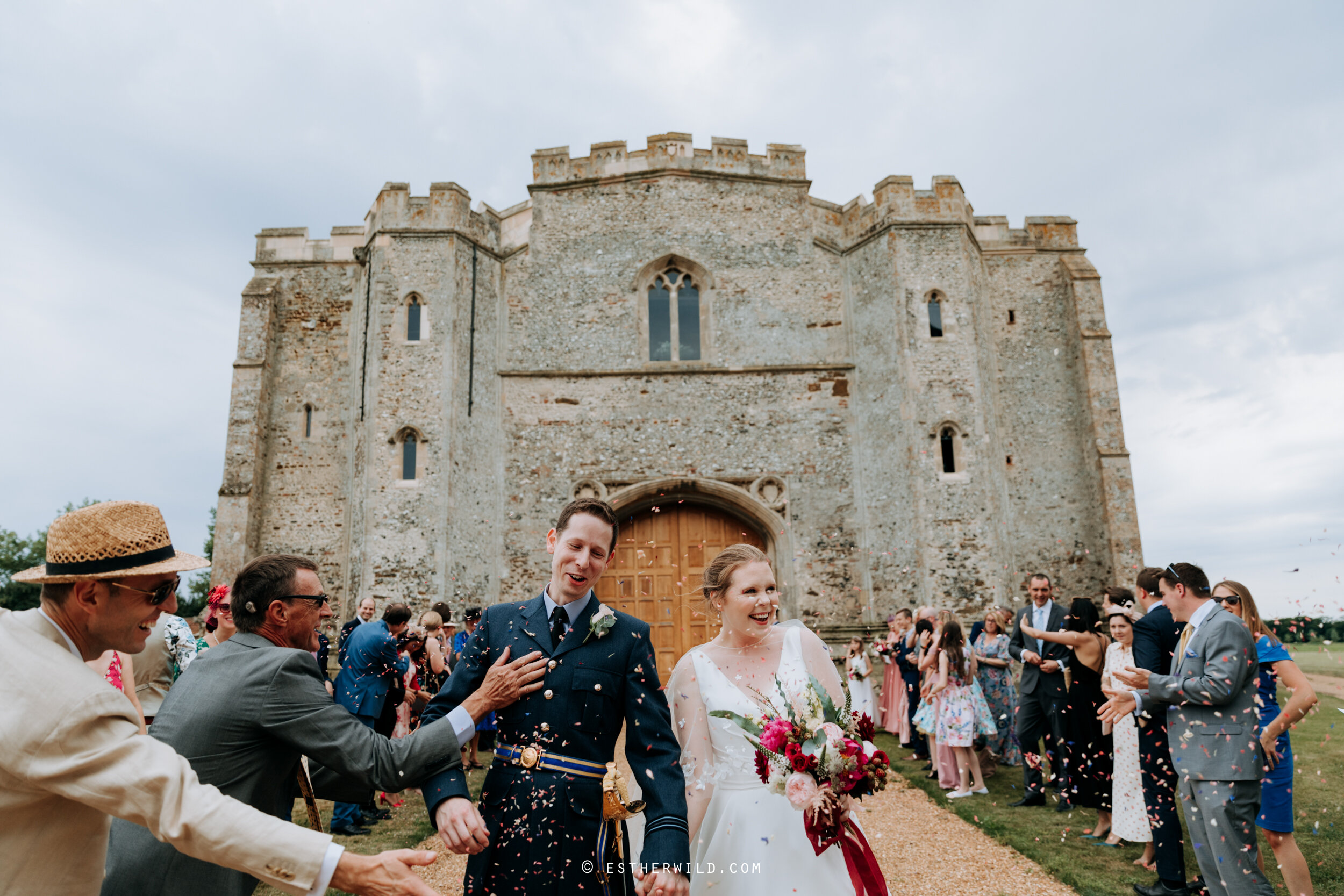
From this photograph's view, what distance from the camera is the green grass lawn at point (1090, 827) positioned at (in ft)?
16.0

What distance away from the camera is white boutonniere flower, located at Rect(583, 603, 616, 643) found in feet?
8.53

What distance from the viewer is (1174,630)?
5.06 m

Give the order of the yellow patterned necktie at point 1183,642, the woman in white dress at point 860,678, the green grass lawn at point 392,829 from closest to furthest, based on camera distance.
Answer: the yellow patterned necktie at point 1183,642 < the green grass lawn at point 392,829 < the woman in white dress at point 860,678

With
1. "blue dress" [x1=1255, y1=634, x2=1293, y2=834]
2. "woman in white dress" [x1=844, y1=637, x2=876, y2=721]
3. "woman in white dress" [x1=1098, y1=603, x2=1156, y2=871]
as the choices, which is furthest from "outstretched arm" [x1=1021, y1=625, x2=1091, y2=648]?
"woman in white dress" [x1=844, y1=637, x2=876, y2=721]

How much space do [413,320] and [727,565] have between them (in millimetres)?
12061

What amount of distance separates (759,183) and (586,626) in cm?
1428

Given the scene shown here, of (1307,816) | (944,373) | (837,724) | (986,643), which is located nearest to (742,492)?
(944,373)

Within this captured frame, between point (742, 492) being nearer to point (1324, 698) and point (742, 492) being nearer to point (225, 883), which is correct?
point (1324, 698)

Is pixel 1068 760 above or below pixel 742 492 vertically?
below

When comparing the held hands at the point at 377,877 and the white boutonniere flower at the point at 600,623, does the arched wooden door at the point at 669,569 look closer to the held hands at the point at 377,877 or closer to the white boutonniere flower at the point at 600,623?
the white boutonniere flower at the point at 600,623

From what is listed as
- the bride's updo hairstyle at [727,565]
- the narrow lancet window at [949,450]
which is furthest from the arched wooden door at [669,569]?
the bride's updo hairstyle at [727,565]

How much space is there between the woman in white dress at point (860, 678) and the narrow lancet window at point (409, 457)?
7843mm

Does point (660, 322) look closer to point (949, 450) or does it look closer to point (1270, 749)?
point (949, 450)

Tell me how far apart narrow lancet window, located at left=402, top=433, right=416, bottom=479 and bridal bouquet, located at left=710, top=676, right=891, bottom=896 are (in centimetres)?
1141
